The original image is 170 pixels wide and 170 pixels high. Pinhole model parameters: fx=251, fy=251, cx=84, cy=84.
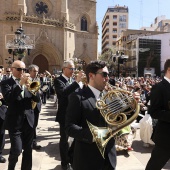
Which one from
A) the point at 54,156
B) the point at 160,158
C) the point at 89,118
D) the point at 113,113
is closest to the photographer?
the point at 113,113

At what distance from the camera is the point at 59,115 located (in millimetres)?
4781

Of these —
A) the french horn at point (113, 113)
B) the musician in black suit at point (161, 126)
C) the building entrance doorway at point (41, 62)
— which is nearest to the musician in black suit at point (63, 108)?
the musician in black suit at point (161, 126)

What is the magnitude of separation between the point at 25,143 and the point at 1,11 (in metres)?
26.9

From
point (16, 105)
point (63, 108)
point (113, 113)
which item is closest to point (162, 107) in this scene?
point (113, 113)

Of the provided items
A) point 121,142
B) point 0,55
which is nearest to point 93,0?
point 0,55

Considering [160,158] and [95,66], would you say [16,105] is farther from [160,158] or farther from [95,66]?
[160,158]

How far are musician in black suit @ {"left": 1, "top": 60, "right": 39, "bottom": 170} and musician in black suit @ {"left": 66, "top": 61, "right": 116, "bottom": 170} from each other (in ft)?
4.39

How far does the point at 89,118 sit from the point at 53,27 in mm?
28729

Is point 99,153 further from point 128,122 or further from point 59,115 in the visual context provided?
point 59,115

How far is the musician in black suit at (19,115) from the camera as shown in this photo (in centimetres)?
378

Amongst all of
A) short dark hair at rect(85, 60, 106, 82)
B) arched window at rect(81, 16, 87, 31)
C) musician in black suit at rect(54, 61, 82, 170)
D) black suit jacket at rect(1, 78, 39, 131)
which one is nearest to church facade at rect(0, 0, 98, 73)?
arched window at rect(81, 16, 87, 31)

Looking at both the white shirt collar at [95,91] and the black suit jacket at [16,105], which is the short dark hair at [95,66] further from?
the black suit jacket at [16,105]

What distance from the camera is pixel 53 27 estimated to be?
30172 mm

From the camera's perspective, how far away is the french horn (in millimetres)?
2396
